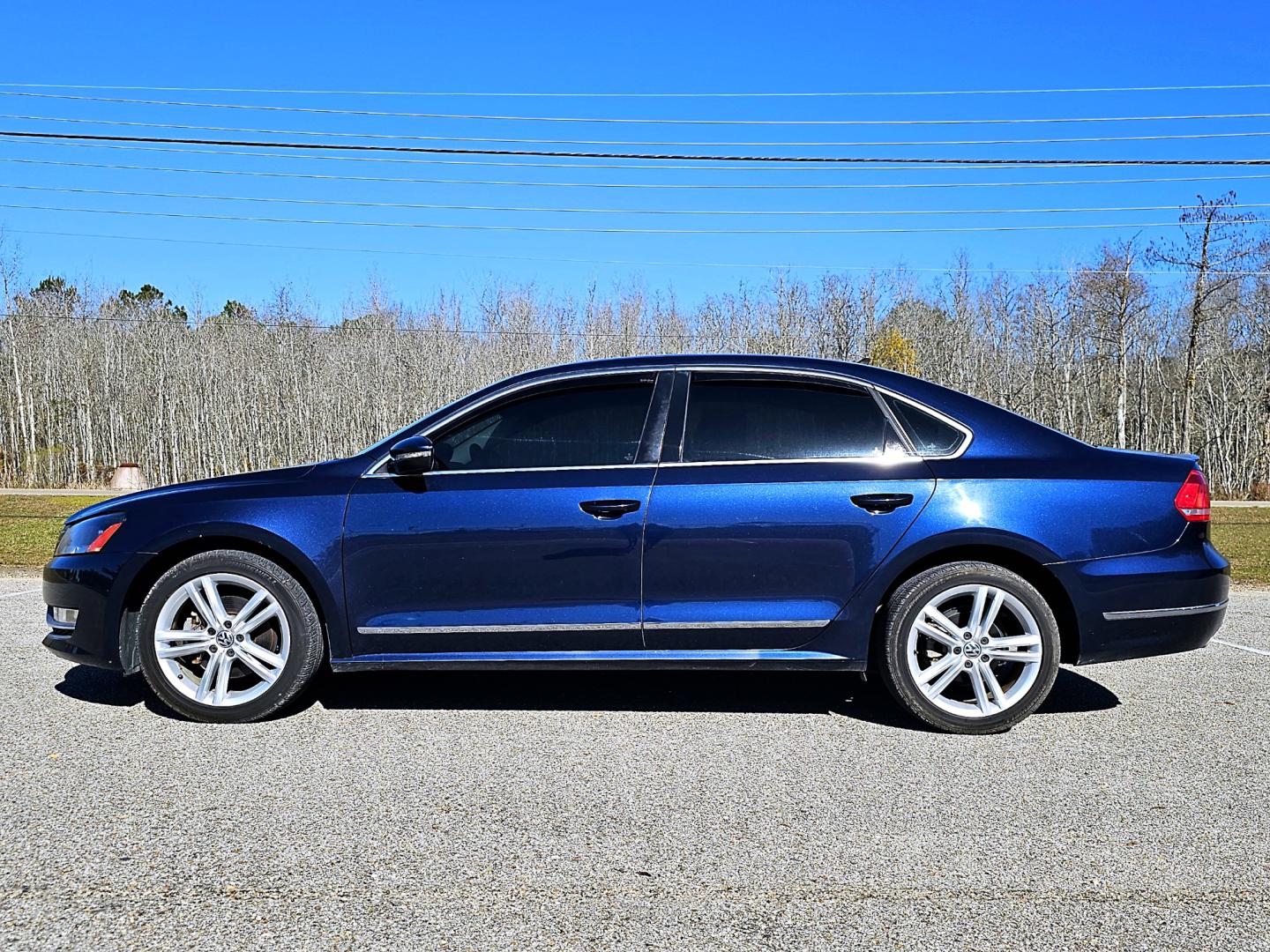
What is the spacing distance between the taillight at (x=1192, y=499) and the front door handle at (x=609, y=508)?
7.87ft

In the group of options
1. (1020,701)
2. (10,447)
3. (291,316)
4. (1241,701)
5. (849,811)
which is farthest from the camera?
(291,316)

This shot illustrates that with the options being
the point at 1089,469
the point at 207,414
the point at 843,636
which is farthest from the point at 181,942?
the point at 207,414

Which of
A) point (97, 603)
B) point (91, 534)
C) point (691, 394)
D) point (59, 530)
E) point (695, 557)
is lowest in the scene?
point (59, 530)

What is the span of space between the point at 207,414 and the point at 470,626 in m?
45.5

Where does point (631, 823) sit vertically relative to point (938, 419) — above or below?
below

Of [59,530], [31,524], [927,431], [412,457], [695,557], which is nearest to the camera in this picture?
[695,557]

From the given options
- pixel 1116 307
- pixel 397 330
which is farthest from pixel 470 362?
pixel 1116 307

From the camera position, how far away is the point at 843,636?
4.49 m

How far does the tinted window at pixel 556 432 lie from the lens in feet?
15.3

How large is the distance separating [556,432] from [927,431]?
170 centimetres

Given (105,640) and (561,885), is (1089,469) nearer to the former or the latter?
(561,885)

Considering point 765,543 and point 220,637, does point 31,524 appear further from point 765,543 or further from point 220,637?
point 765,543

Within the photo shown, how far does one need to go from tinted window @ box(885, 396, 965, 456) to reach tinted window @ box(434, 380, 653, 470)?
1.17 m

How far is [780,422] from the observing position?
4652mm
